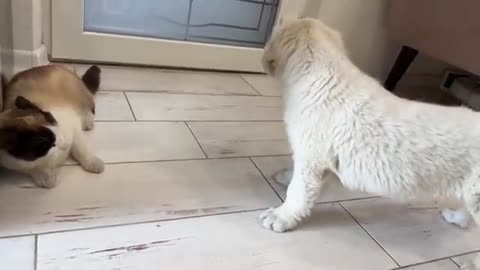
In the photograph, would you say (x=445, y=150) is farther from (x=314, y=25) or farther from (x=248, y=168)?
(x=248, y=168)

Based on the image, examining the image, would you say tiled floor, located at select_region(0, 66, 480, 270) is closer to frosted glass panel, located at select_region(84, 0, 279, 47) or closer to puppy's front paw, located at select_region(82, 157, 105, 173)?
puppy's front paw, located at select_region(82, 157, 105, 173)

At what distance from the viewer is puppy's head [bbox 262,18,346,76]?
1042 mm

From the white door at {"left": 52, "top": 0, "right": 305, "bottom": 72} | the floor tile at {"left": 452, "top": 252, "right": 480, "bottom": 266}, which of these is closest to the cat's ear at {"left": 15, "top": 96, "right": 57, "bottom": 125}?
the white door at {"left": 52, "top": 0, "right": 305, "bottom": 72}

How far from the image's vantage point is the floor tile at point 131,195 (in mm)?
1021

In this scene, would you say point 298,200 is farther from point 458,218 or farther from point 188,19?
point 188,19

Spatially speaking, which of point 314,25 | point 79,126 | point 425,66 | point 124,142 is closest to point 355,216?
point 314,25

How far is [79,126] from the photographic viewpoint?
1.29m

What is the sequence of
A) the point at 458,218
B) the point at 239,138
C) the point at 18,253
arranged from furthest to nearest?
the point at 239,138 < the point at 458,218 < the point at 18,253

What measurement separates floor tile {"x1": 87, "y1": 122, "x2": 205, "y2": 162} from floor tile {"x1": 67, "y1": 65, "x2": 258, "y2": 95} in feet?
1.05

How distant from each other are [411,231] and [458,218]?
0.16 m

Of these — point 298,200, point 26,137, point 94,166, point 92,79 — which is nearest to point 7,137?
point 26,137

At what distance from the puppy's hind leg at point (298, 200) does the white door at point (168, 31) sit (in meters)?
1.09

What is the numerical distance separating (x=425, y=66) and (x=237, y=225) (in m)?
1.81

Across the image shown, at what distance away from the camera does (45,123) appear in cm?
110
